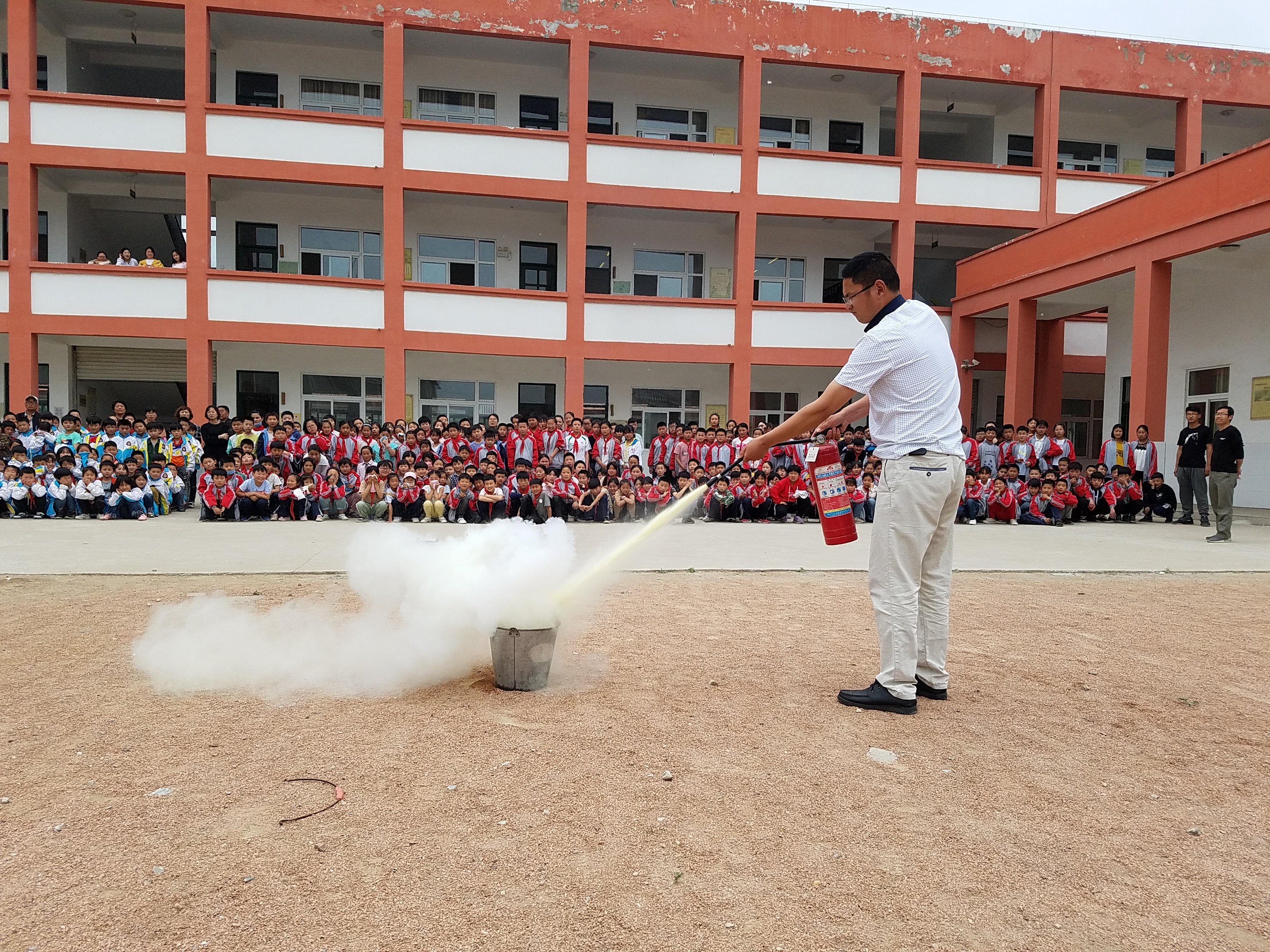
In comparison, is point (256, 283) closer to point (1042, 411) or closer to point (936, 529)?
point (936, 529)

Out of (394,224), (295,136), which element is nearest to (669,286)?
(394,224)

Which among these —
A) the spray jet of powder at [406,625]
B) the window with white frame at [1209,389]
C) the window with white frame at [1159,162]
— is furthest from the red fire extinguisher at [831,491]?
the window with white frame at [1159,162]

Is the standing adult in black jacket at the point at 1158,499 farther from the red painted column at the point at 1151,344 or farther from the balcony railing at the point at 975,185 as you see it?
the balcony railing at the point at 975,185

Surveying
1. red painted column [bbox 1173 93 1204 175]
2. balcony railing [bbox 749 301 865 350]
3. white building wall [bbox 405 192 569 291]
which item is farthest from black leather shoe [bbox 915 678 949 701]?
red painted column [bbox 1173 93 1204 175]

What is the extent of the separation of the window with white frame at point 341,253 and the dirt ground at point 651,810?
53.3ft

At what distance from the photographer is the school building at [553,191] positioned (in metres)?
16.9

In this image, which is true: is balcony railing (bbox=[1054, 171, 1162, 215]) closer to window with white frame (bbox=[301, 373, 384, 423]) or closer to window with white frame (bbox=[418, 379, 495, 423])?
window with white frame (bbox=[418, 379, 495, 423])

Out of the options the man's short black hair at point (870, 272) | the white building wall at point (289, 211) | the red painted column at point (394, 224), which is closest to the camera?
the man's short black hair at point (870, 272)

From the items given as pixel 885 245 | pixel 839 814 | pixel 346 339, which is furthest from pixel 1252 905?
pixel 885 245

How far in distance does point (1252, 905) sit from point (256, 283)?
60.8 feet

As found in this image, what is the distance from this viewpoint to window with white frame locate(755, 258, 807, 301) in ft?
70.4

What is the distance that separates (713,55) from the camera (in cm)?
1852

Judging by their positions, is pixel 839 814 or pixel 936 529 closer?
pixel 839 814

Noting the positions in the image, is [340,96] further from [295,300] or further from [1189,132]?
[1189,132]
